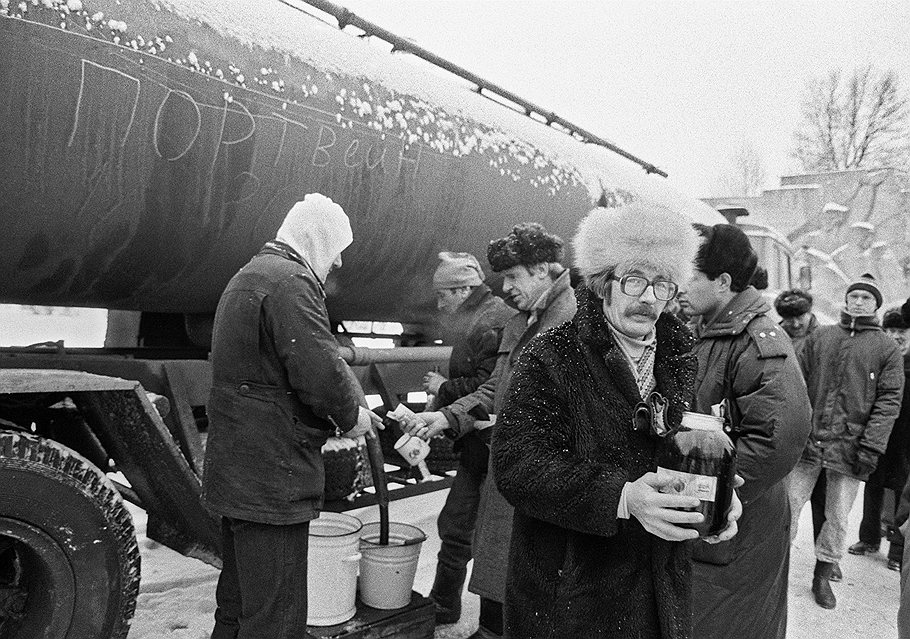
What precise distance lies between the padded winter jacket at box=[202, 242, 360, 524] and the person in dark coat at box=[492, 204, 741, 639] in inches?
30.0

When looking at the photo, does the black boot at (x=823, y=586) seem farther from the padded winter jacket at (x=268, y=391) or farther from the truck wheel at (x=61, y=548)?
the truck wheel at (x=61, y=548)

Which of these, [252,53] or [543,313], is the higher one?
[252,53]

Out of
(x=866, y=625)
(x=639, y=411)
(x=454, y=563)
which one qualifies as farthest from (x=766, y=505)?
(x=866, y=625)

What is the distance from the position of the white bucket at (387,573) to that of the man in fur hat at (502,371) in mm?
273

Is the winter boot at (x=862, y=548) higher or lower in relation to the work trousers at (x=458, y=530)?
lower

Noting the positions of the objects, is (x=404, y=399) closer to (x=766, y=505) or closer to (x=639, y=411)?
(x=766, y=505)

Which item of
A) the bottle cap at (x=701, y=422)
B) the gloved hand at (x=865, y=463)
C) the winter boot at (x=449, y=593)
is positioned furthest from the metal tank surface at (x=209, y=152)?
the gloved hand at (x=865, y=463)

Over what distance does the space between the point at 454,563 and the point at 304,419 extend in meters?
1.41

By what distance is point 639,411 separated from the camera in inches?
55.6

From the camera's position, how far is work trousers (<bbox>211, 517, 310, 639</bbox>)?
2.09m

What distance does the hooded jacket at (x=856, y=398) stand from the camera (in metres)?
4.14

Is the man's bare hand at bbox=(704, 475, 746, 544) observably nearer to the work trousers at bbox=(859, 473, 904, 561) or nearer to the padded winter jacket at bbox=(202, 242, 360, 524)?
the padded winter jacket at bbox=(202, 242, 360, 524)

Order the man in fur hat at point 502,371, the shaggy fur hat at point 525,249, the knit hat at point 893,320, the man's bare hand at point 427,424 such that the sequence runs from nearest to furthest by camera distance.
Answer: the man in fur hat at point 502,371
the shaggy fur hat at point 525,249
the man's bare hand at point 427,424
the knit hat at point 893,320

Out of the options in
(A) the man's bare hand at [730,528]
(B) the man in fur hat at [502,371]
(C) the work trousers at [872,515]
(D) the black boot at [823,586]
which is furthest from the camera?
(C) the work trousers at [872,515]
